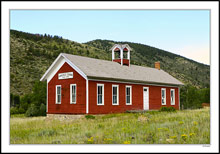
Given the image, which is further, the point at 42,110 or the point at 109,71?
the point at 42,110

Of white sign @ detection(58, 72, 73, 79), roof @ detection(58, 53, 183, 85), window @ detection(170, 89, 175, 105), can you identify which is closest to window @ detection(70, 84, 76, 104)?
white sign @ detection(58, 72, 73, 79)

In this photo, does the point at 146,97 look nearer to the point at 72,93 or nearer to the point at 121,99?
the point at 121,99

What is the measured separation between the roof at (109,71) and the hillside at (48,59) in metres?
17.7

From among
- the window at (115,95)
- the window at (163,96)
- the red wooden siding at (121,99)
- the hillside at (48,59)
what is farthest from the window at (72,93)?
the hillside at (48,59)

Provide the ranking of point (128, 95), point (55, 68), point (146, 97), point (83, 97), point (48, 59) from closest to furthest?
point (83, 97) < point (55, 68) < point (128, 95) < point (146, 97) < point (48, 59)

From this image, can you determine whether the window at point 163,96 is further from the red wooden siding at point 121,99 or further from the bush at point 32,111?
the bush at point 32,111

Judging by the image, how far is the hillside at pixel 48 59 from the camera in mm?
41953

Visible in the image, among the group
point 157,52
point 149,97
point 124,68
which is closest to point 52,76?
point 124,68

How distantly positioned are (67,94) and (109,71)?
396 centimetres

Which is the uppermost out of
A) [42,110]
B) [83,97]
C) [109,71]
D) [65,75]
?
[109,71]

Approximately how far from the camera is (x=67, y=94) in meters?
21.8

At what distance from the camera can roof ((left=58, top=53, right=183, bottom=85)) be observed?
21.1 m

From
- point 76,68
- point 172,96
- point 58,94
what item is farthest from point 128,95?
point 172,96

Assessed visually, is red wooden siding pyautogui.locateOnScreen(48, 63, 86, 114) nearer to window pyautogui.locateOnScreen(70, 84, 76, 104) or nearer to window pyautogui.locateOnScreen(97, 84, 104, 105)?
window pyautogui.locateOnScreen(70, 84, 76, 104)
